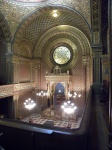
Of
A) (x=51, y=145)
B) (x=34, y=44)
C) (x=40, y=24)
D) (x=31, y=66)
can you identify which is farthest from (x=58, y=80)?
(x=51, y=145)

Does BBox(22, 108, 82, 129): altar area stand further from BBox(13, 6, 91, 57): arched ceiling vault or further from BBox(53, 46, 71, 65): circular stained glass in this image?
BBox(13, 6, 91, 57): arched ceiling vault

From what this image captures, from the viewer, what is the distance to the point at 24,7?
34.2 feet

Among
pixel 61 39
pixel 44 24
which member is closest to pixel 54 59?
pixel 61 39

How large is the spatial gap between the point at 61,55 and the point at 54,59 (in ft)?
2.85

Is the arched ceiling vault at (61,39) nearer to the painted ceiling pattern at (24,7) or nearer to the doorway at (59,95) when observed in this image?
the painted ceiling pattern at (24,7)

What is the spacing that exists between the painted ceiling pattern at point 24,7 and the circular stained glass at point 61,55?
4989mm

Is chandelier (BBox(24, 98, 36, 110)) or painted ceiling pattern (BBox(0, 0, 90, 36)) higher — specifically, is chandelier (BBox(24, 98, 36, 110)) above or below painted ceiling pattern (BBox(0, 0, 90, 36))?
below

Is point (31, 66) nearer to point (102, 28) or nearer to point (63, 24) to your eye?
point (63, 24)

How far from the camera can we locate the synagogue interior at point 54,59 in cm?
926

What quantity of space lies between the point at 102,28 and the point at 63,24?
4.75 metres

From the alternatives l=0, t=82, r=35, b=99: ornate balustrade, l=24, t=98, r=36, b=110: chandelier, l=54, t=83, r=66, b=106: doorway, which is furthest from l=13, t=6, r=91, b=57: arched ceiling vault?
l=24, t=98, r=36, b=110: chandelier

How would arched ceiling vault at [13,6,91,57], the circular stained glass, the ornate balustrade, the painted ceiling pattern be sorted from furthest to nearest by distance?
the circular stained glass < arched ceiling vault at [13,6,91,57] < the ornate balustrade < the painted ceiling pattern

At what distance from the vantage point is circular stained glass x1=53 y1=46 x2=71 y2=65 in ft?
47.5

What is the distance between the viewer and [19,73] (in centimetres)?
1306
